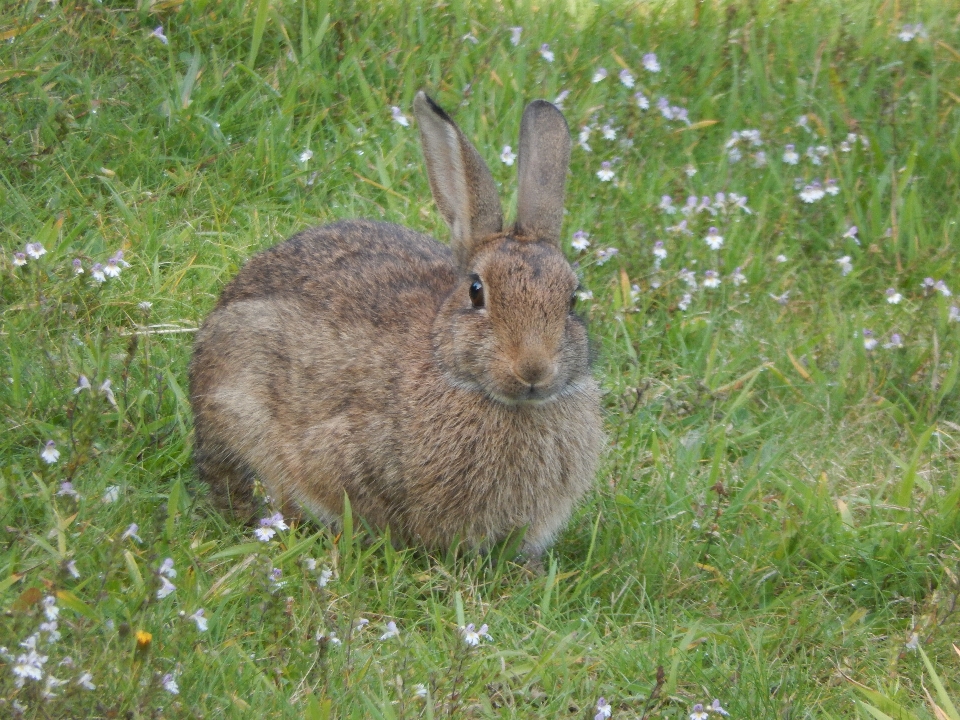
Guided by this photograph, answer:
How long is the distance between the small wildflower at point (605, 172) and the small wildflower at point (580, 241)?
1.37 ft

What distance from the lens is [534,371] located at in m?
4.47

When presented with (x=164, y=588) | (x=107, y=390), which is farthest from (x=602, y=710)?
(x=107, y=390)

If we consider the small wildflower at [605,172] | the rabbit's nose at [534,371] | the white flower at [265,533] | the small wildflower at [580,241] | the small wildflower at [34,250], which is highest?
the small wildflower at [34,250]

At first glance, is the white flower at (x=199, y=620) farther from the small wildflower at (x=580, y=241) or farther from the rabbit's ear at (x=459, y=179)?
the small wildflower at (x=580, y=241)

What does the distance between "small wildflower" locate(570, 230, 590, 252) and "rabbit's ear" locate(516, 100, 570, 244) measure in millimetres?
946

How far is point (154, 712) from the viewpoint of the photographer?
11.1 feet

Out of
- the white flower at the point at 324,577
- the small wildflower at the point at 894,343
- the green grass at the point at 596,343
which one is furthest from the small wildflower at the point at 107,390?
the small wildflower at the point at 894,343

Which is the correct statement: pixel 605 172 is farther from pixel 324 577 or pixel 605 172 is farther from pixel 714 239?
pixel 324 577

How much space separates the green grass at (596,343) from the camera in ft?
13.1

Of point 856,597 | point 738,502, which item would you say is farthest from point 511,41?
point 856,597

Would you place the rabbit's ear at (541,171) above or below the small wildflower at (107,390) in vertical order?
above

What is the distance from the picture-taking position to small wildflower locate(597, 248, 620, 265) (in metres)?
6.12

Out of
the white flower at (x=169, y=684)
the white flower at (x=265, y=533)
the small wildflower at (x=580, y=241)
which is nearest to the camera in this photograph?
the white flower at (x=169, y=684)

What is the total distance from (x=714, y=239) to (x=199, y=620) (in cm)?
329
